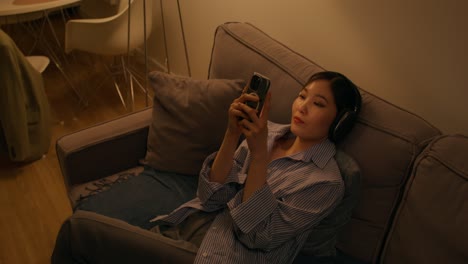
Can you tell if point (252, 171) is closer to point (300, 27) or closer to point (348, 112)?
point (348, 112)

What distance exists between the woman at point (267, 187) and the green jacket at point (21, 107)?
1206 mm

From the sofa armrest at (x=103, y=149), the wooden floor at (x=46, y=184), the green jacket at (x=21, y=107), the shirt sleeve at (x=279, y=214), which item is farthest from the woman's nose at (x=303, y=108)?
the green jacket at (x=21, y=107)

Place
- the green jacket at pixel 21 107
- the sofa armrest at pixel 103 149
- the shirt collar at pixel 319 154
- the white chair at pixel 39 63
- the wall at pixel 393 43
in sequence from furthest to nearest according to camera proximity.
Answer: the white chair at pixel 39 63 < the green jacket at pixel 21 107 < the sofa armrest at pixel 103 149 < the wall at pixel 393 43 < the shirt collar at pixel 319 154

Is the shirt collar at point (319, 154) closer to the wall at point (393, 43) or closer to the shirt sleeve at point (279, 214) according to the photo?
the shirt sleeve at point (279, 214)

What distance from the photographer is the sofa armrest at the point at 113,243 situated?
1188mm

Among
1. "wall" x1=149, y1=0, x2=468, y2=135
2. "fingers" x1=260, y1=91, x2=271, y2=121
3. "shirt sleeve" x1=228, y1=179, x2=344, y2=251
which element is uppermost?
"wall" x1=149, y1=0, x2=468, y2=135

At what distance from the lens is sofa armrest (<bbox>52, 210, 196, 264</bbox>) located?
1188 mm

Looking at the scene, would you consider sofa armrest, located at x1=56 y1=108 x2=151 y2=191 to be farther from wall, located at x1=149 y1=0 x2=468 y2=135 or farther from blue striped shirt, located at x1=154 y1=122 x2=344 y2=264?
wall, located at x1=149 y1=0 x2=468 y2=135

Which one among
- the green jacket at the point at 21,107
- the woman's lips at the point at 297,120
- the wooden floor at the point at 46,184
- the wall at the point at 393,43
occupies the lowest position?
the wooden floor at the point at 46,184

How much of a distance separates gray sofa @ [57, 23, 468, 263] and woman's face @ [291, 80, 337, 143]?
0.11 meters

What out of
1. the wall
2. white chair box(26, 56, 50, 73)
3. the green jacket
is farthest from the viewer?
white chair box(26, 56, 50, 73)

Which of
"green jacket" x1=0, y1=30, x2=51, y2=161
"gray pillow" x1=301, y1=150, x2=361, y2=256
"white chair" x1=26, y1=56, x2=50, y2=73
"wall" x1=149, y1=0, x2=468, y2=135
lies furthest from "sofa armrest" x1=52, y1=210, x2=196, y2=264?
"white chair" x1=26, y1=56, x2=50, y2=73

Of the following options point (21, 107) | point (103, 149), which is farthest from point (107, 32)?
point (103, 149)

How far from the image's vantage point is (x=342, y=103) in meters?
1.34
